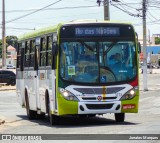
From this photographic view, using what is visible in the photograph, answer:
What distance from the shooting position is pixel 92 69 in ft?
59.9

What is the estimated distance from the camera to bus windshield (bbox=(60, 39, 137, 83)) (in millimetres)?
18141

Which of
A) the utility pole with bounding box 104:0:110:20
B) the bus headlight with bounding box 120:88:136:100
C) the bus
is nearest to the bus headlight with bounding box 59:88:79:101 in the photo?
the bus

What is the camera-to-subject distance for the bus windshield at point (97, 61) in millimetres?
18141

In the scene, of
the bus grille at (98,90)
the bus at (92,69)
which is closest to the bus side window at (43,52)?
the bus at (92,69)

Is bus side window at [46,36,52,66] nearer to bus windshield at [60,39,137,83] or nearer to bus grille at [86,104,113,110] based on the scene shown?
bus windshield at [60,39,137,83]

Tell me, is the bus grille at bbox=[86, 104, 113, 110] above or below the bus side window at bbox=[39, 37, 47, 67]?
below

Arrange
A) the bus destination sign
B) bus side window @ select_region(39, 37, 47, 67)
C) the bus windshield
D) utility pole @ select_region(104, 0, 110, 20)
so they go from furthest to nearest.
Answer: utility pole @ select_region(104, 0, 110, 20) < bus side window @ select_region(39, 37, 47, 67) < the bus destination sign < the bus windshield

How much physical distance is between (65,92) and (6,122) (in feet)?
13.5

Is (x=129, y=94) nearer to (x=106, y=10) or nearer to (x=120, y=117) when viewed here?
(x=120, y=117)

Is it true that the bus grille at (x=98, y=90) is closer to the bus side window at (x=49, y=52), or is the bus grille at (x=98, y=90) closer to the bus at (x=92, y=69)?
the bus at (x=92, y=69)

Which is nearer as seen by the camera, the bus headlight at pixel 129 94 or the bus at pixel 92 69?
the bus at pixel 92 69

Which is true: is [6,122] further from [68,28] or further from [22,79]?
[68,28]

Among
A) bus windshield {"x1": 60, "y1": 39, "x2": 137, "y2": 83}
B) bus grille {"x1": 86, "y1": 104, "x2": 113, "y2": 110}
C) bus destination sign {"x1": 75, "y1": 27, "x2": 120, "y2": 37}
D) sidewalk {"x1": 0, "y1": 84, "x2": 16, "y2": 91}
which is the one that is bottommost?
sidewalk {"x1": 0, "y1": 84, "x2": 16, "y2": 91}

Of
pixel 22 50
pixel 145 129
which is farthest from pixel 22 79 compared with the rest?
pixel 145 129
